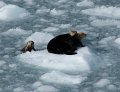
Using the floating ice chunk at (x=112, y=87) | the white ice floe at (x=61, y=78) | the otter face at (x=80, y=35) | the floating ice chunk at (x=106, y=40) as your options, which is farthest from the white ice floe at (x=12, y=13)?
the floating ice chunk at (x=112, y=87)

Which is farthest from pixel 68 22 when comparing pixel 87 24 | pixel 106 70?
pixel 106 70

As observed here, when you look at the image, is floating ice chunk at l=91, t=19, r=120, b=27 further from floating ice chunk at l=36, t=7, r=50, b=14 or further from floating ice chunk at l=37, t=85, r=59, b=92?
floating ice chunk at l=37, t=85, r=59, b=92

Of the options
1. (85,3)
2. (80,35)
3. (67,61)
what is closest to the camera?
(67,61)

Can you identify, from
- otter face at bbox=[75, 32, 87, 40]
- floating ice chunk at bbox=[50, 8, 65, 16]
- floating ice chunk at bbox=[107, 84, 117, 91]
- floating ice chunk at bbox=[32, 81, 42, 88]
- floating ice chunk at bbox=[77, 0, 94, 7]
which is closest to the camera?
floating ice chunk at bbox=[107, 84, 117, 91]

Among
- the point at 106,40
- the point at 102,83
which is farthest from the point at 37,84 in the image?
the point at 106,40

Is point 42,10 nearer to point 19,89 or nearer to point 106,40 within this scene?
point 106,40

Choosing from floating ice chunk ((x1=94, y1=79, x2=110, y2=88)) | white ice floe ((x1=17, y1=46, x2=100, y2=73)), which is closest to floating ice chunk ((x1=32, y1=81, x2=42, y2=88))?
white ice floe ((x1=17, y1=46, x2=100, y2=73))

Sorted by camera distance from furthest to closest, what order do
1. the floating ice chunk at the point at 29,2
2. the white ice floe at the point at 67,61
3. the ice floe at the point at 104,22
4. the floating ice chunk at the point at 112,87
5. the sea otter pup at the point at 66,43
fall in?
1. the floating ice chunk at the point at 29,2
2. the ice floe at the point at 104,22
3. the sea otter pup at the point at 66,43
4. the white ice floe at the point at 67,61
5. the floating ice chunk at the point at 112,87

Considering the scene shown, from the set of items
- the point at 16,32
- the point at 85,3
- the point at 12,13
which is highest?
the point at 85,3

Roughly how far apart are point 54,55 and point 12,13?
1676 millimetres

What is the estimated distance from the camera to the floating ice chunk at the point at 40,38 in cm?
629

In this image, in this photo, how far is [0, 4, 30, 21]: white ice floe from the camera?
713 cm

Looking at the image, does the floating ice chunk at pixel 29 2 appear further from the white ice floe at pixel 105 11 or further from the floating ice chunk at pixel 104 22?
the floating ice chunk at pixel 104 22

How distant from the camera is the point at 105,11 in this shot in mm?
7301
